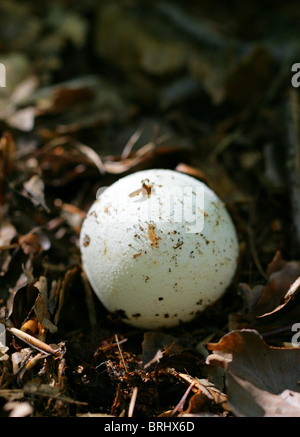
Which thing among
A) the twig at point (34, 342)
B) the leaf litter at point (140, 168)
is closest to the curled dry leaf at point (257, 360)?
the leaf litter at point (140, 168)

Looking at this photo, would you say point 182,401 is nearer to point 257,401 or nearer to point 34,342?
point 257,401

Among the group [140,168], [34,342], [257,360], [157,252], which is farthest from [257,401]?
[140,168]

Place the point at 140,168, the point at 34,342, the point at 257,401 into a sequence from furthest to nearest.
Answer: the point at 140,168, the point at 34,342, the point at 257,401

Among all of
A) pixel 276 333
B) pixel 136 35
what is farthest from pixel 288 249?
pixel 136 35

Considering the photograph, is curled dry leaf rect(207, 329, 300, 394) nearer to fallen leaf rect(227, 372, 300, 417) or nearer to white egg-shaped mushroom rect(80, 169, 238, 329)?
fallen leaf rect(227, 372, 300, 417)

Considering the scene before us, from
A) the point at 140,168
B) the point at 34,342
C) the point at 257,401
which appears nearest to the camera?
the point at 257,401

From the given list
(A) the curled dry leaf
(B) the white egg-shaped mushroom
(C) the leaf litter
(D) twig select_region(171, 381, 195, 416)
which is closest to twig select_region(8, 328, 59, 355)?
(C) the leaf litter
